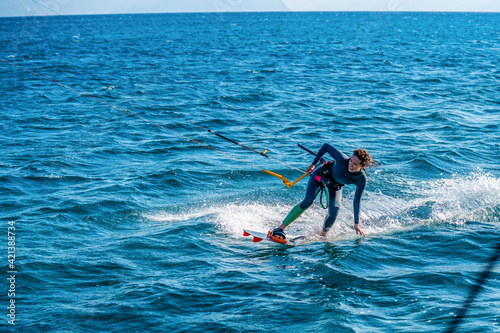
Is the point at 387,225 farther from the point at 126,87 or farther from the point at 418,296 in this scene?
the point at 126,87

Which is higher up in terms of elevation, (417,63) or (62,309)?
(417,63)

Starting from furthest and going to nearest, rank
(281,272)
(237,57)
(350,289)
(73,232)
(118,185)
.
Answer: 1. (237,57)
2. (118,185)
3. (73,232)
4. (281,272)
5. (350,289)

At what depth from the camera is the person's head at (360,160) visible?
846cm

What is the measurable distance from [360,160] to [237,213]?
3765mm

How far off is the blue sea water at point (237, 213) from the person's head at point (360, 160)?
1.69 meters

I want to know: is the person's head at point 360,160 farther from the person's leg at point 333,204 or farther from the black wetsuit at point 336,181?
the person's leg at point 333,204

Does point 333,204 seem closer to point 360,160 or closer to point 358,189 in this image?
point 358,189

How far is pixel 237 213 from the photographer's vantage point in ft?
37.2

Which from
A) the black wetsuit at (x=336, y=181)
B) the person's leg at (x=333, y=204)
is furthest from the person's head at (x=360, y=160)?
the person's leg at (x=333, y=204)

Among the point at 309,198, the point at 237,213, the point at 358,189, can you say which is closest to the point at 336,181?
the point at 358,189

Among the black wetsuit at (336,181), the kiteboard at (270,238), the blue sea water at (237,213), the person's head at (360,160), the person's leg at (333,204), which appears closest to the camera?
the blue sea water at (237,213)

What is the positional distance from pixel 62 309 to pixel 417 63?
38681 millimetres

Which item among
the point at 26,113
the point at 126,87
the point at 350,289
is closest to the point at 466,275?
the point at 350,289

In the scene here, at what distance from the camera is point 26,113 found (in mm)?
21797
